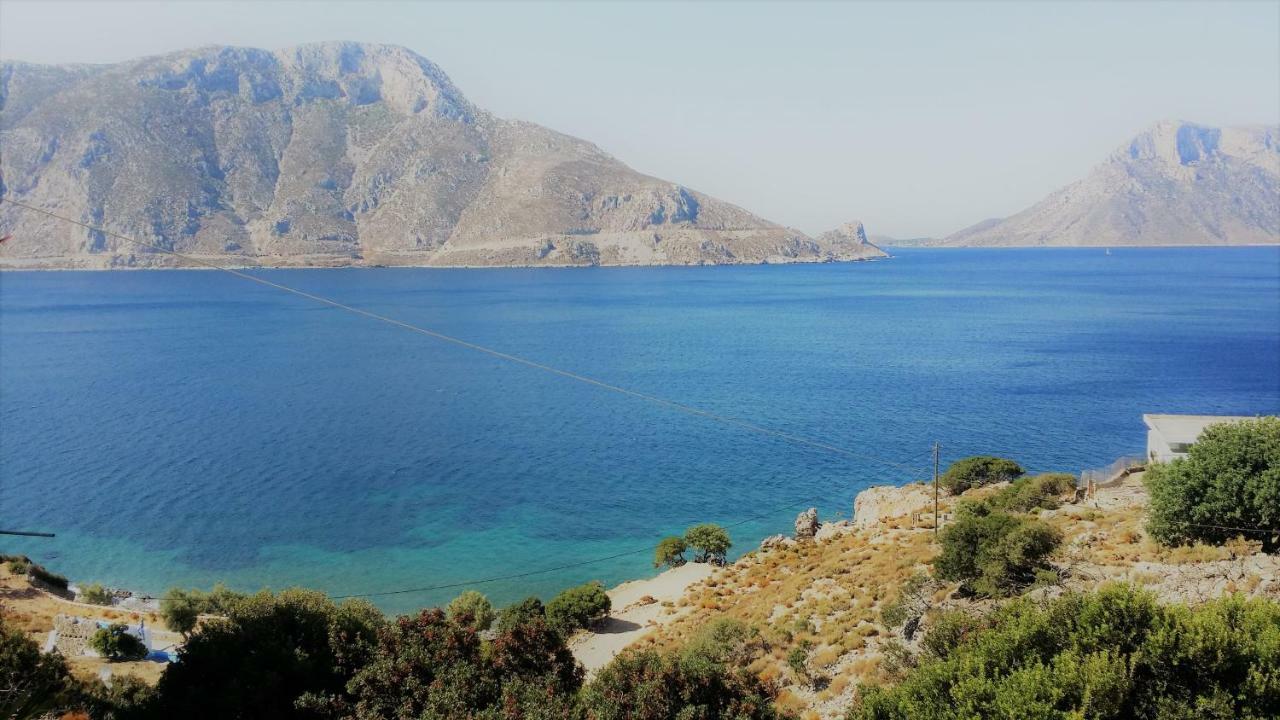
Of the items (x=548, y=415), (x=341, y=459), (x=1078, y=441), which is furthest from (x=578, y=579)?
(x=1078, y=441)

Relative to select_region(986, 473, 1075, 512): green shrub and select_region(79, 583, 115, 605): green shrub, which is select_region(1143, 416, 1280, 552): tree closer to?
select_region(986, 473, 1075, 512): green shrub

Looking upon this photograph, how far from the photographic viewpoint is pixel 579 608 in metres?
22.2

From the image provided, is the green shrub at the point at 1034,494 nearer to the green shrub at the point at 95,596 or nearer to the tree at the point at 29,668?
the tree at the point at 29,668

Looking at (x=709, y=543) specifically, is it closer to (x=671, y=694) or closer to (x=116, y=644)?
(x=671, y=694)

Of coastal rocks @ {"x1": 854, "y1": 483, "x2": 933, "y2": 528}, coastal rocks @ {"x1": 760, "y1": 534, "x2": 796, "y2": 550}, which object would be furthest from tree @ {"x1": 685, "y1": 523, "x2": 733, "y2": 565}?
coastal rocks @ {"x1": 854, "y1": 483, "x2": 933, "y2": 528}

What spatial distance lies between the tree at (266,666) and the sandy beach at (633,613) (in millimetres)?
6402

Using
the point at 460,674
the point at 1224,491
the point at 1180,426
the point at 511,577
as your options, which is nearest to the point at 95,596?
the point at 511,577

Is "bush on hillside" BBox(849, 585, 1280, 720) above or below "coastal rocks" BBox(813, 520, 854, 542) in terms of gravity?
above

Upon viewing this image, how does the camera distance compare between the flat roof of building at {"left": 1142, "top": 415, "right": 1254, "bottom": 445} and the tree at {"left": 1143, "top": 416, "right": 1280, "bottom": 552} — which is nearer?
the tree at {"left": 1143, "top": 416, "right": 1280, "bottom": 552}

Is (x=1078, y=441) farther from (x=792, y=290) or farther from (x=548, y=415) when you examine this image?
(x=792, y=290)

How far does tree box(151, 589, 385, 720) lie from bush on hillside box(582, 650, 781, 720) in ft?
14.3

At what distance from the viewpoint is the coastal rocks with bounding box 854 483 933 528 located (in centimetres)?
2903

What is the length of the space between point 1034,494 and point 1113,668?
60.5 ft

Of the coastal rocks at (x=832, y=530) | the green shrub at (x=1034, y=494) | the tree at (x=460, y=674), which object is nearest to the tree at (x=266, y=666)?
the tree at (x=460, y=674)
